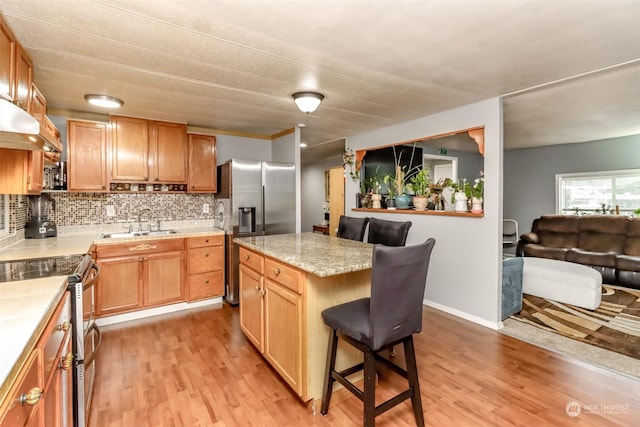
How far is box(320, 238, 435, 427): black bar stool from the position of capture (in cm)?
150

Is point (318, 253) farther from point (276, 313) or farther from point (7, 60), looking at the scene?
point (7, 60)

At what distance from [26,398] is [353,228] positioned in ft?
9.00

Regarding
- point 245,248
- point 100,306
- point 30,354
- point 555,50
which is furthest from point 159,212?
point 555,50

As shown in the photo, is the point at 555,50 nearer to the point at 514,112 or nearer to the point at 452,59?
the point at 452,59

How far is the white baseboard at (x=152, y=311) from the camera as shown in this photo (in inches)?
128

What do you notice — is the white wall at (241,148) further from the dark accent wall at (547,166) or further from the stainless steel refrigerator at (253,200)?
the dark accent wall at (547,166)

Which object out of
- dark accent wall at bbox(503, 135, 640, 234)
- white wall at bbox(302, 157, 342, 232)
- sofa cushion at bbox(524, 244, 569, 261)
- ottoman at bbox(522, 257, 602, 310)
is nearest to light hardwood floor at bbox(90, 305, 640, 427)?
ottoman at bbox(522, 257, 602, 310)

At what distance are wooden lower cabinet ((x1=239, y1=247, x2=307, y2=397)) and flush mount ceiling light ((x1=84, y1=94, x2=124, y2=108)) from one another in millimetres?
1966

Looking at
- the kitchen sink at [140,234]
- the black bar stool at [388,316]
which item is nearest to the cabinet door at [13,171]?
the kitchen sink at [140,234]

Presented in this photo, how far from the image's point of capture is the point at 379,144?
174 inches

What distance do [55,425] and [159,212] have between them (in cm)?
311

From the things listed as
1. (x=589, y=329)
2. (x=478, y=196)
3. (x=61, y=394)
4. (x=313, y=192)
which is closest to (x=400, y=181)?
(x=478, y=196)

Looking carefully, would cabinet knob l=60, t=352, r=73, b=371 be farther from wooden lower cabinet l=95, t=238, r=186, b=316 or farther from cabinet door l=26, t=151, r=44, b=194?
wooden lower cabinet l=95, t=238, r=186, b=316

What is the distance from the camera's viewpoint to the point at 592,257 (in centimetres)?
449
